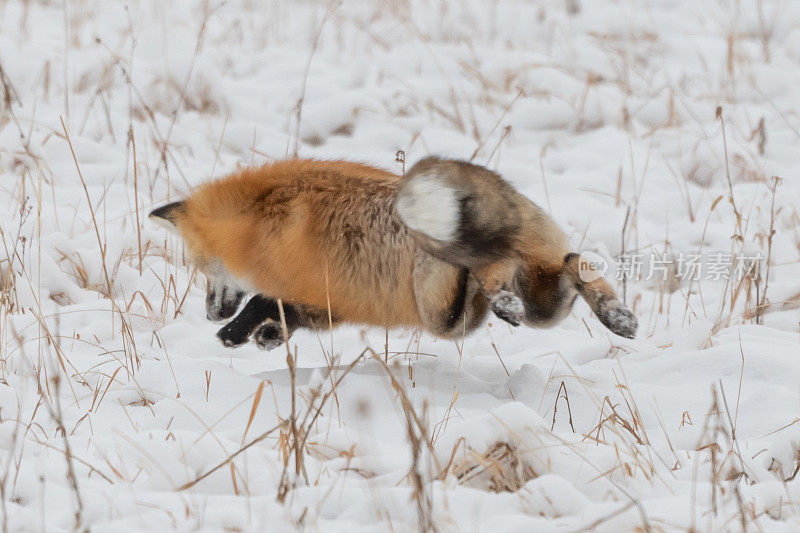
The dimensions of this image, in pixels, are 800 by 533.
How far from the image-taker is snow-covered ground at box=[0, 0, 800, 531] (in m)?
2.54

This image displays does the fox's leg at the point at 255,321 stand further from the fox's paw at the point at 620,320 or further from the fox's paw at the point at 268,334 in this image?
the fox's paw at the point at 620,320

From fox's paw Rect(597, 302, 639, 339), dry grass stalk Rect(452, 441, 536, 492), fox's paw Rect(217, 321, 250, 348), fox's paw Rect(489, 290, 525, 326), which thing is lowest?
fox's paw Rect(217, 321, 250, 348)

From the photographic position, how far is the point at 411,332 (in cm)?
483

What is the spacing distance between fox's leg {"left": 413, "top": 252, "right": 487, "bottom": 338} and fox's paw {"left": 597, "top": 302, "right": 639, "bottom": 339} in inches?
17.8

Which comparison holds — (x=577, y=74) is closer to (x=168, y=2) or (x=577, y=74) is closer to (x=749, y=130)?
(x=749, y=130)

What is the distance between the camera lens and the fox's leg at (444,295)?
3.35 meters

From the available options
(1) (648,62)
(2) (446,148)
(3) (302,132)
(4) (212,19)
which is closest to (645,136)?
(2) (446,148)

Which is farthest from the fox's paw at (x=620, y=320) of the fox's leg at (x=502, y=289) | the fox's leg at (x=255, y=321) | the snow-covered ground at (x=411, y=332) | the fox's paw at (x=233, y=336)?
the fox's paw at (x=233, y=336)

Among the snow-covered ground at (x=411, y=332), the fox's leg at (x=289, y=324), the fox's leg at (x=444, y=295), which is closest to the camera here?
the snow-covered ground at (x=411, y=332)

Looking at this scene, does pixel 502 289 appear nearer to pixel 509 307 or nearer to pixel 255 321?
pixel 509 307

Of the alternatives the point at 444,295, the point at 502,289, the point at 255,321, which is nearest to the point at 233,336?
the point at 255,321

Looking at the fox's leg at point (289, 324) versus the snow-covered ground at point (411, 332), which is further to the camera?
the fox's leg at point (289, 324)

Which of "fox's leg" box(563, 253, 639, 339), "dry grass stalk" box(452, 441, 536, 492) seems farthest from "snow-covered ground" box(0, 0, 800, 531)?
"fox's leg" box(563, 253, 639, 339)

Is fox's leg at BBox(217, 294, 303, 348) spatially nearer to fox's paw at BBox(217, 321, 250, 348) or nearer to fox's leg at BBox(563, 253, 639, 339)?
fox's paw at BBox(217, 321, 250, 348)
